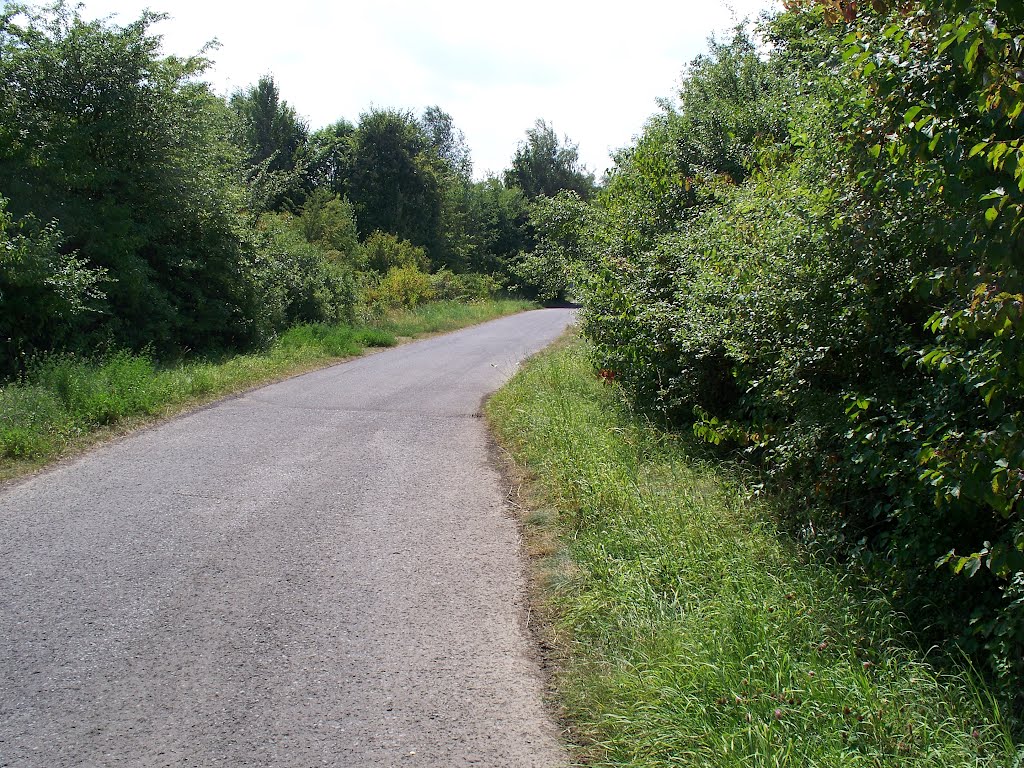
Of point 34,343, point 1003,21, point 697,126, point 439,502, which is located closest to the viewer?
point 1003,21

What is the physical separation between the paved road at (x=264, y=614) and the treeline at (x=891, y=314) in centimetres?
214

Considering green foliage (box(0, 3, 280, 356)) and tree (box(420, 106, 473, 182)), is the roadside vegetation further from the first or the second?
tree (box(420, 106, 473, 182))

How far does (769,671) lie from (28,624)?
13.1ft

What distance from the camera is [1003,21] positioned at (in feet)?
9.78

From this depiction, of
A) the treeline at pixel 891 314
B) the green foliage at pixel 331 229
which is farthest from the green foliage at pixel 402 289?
the treeline at pixel 891 314

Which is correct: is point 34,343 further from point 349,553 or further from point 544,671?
point 544,671

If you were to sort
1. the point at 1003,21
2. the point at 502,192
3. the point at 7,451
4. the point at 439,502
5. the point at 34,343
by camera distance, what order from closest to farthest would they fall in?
1. the point at 1003,21
2. the point at 439,502
3. the point at 7,451
4. the point at 34,343
5. the point at 502,192

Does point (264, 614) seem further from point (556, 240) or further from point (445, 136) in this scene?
point (445, 136)

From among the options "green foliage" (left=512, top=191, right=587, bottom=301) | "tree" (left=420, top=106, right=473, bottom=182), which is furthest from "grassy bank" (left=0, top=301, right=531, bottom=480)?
"tree" (left=420, top=106, right=473, bottom=182)

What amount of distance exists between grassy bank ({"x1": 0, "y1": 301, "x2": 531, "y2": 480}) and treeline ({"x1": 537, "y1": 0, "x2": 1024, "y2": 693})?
6.59 meters

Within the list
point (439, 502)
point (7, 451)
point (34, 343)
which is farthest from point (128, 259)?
point (439, 502)

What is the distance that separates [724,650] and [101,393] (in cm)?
892

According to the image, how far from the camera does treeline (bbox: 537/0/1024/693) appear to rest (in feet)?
9.83

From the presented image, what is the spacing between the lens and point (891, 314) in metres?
4.89
